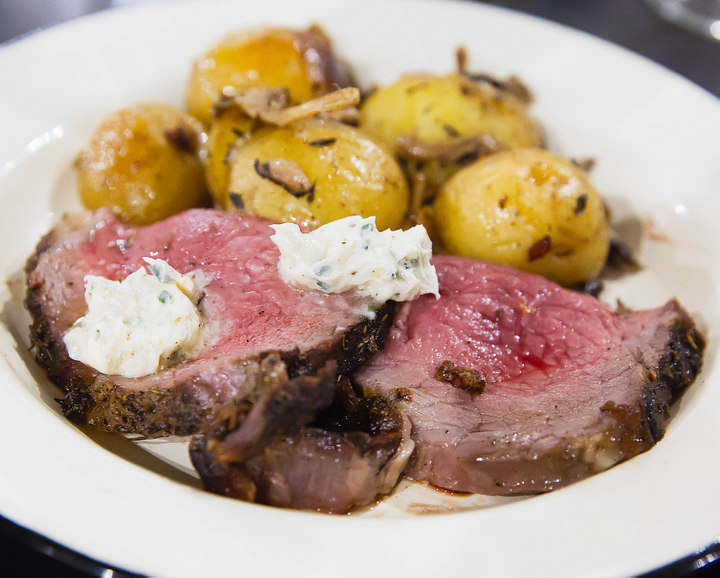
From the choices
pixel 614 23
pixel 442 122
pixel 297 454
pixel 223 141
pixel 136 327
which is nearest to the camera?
pixel 297 454

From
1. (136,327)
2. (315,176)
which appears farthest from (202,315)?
(315,176)

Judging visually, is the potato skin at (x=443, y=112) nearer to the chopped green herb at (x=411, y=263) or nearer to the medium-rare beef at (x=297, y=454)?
the chopped green herb at (x=411, y=263)

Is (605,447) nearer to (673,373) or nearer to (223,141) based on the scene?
(673,373)

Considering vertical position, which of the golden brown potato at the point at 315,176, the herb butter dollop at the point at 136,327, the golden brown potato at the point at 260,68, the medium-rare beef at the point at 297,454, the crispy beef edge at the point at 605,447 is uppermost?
the golden brown potato at the point at 260,68

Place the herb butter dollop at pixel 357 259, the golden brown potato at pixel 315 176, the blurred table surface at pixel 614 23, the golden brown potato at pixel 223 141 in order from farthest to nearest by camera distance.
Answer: the blurred table surface at pixel 614 23, the golden brown potato at pixel 223 141, the golden brown potato at pixel 315 176, the herb butter dollop at pixel 357 259

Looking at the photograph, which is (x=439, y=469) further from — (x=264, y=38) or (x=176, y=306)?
(x=264, y=38)

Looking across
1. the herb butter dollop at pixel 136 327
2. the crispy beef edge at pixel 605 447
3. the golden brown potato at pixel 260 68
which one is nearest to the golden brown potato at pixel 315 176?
the golden brown potato at pixel 260 68

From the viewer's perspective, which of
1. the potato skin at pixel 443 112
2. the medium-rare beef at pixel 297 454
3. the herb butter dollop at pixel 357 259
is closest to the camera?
the medium-rare beef at pixel 297 454
